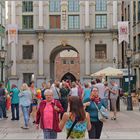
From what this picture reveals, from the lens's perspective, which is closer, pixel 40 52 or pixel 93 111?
pixel 93 111

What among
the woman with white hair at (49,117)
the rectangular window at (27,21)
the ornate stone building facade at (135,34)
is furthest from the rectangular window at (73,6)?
the woman with white hair at (49,117)

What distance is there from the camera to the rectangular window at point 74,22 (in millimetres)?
68438

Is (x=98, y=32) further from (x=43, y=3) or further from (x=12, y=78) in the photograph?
(x=12, y=78)

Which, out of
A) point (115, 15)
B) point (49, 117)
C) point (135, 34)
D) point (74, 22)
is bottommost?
point (49, 117)

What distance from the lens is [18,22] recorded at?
6794 centimetres

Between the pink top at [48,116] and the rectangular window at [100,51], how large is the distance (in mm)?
59095

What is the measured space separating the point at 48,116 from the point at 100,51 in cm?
5963

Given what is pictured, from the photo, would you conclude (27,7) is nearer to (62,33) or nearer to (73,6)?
(62,33)

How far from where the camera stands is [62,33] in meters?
68.1

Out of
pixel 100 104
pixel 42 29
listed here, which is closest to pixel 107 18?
pixel 42 29

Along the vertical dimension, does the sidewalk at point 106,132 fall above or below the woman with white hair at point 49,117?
below

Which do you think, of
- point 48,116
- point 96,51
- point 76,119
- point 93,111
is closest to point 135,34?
point 96,51

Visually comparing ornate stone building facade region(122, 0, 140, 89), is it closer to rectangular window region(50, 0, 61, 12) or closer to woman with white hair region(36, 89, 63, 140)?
rectangular window region(50, 0, 61, 12)

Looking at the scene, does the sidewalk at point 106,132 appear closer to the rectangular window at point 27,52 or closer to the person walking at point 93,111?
the person walking at point 93,111
